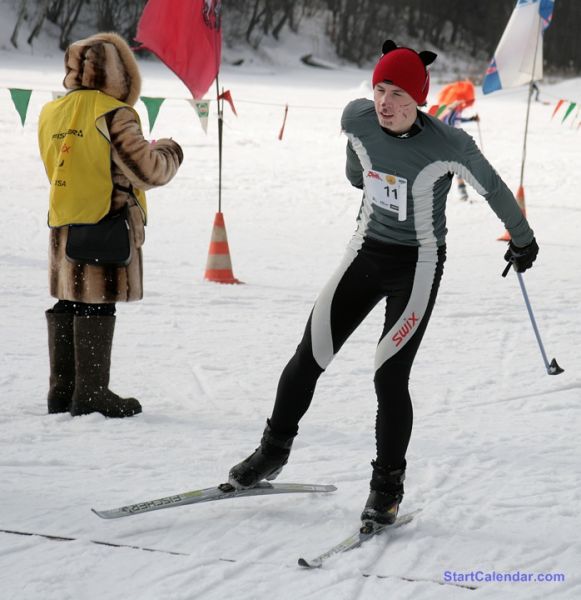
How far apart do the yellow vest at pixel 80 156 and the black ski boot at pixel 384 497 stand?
1.71 metres

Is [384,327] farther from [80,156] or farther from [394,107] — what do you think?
[80,156]

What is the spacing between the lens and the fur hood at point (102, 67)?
13.1 feet

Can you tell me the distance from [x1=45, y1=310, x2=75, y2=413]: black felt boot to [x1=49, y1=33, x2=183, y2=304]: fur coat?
128 mm

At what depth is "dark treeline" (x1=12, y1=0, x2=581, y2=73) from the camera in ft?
138

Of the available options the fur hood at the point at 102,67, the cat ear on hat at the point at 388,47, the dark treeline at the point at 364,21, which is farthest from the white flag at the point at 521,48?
the dark treeline at the point at 364,21

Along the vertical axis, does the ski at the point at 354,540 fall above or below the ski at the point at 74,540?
above

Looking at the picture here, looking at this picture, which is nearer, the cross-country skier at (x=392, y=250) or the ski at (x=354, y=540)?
the ski at (x=354, y=540)

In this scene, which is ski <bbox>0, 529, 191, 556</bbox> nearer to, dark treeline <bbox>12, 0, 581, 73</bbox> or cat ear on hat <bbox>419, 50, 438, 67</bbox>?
cat ear on hat <bbox>419, 50, 438, 67</bbox>

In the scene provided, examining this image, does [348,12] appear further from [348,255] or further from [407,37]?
[348,255]

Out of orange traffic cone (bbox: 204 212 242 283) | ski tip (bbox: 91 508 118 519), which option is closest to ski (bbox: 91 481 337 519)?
ski tip (bbox: 91 508 118 519)

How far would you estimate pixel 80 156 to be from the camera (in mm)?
3994

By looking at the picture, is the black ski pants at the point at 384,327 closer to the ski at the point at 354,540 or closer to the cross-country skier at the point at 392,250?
the cross-country skier at the point at 392,250

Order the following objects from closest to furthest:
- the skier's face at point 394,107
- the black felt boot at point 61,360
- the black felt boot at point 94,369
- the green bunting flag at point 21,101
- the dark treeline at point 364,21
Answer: the skier's face at point 394,107, the black felt boot at point 94,369, the black felt boot at point 61,360, the green bunting flag at point 21,101, the dark treeline at point 364,21

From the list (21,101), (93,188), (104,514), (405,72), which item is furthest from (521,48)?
(104,514)
